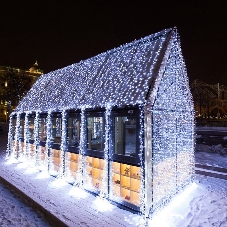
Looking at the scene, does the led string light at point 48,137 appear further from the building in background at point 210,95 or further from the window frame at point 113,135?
the building in background at point 210,95

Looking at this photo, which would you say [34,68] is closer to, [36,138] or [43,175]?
[36,138]

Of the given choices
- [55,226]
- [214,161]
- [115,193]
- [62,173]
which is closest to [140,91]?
[115,193]

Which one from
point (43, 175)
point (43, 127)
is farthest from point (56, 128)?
point (43, 175)

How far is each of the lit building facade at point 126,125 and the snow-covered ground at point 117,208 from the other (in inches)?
12.8

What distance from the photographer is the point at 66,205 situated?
639cm

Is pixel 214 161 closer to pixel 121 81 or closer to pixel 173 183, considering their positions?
pixel 173 183

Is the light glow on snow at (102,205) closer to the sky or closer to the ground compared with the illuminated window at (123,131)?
closer to the ground

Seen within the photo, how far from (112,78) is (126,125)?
76.7 inches

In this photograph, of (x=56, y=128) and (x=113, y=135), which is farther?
(x=56, y=128)

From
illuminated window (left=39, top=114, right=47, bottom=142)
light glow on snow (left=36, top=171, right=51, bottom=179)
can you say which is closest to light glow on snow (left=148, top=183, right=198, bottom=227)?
light glow on snow (left=36, top=171, right=51, bottom=179)

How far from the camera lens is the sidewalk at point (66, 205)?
17.7ft

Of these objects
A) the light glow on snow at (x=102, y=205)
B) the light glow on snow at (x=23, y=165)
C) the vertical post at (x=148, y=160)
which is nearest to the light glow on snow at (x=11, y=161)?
the light glow on snow at (x=23, y=165)

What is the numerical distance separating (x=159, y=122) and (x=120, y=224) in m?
2.83

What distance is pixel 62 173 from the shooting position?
28.6 ft
